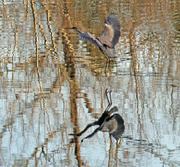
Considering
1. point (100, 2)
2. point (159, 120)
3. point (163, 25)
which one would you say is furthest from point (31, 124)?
point (100, 2)

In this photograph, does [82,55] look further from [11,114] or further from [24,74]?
[11,114]

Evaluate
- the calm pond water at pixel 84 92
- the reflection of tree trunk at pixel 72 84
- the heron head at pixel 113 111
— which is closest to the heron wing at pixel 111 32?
the calm pond water at pixel 84 92

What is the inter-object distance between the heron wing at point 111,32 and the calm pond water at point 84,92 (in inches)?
18.7

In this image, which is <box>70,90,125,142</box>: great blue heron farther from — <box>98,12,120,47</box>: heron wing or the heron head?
<box>98,12,120,47</box>: heron wing

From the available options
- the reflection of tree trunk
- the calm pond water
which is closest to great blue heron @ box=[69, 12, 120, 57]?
the calm pond water

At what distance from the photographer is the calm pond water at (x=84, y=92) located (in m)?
4.11

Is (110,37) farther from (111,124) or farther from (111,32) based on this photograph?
(111,124)

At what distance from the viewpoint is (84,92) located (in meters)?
5.57

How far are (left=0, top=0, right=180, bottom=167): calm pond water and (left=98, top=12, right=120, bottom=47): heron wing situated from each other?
0.48 meters

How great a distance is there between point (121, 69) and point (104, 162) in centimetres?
254

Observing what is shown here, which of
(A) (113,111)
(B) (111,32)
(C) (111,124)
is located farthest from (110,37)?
(C) (111,124)

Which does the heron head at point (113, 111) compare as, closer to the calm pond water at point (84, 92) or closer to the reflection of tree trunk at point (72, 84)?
the calm pond water at point (84, 92)

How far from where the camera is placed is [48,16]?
32.1 feet

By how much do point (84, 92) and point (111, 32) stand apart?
981mm
